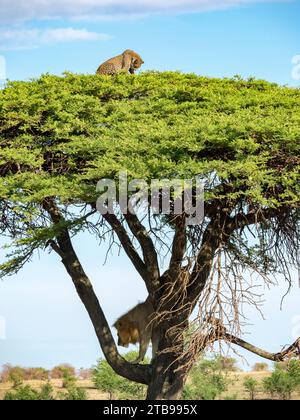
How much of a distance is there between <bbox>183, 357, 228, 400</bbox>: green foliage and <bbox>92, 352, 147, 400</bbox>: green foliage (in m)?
1.17

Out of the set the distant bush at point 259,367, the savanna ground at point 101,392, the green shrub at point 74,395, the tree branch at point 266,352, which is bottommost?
the tree branch at point 266,352

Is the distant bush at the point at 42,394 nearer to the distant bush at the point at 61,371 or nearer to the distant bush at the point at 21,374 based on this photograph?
the distant bush at the point at 21,374

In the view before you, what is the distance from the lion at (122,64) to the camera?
1866cm

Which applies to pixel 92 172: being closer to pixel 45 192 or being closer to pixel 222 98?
pixel 45 192

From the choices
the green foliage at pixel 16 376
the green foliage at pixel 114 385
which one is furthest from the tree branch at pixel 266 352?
the green foliage at pixel 16 376

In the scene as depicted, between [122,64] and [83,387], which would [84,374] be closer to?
[83,387]

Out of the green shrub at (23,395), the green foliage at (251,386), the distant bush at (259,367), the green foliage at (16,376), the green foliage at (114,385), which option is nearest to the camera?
the green shrub at (23,395)

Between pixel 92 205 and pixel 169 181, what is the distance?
2.37m

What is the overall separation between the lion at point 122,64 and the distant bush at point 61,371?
8.66 m

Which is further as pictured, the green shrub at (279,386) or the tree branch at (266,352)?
the green shrub at (279,386)

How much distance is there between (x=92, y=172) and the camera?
1289 cm

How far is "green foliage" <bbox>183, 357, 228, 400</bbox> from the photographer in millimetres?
20781

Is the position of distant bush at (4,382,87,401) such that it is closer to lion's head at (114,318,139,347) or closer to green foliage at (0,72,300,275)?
lion's head at (114,318,139,347)
